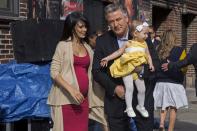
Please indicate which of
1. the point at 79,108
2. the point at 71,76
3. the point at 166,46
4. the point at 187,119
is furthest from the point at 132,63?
the point at 187,119

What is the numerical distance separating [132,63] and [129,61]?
0.12 feet

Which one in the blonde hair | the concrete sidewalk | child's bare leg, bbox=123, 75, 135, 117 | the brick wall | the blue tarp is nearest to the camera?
child's bare leg, bbox=123, 75, 135, 117

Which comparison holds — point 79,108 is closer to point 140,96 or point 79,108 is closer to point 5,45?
point 140,96

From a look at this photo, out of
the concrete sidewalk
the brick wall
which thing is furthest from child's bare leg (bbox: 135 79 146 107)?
the concrete sidewalk

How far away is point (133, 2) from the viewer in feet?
43.3

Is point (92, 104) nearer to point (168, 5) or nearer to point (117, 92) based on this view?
point (117, 92)

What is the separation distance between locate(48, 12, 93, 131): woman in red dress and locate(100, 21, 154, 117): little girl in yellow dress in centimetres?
38

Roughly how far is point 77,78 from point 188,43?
14159 millimetres

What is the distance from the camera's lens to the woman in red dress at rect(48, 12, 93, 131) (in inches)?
203

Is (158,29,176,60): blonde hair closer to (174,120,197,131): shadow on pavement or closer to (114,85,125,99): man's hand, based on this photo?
(174,120,197,131): shadow on pavement

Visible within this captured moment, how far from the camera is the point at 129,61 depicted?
4941 millimetres

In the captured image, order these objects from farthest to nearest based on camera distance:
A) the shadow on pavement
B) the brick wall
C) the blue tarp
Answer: the shadow on pavement < the brick wall < the blue tarp

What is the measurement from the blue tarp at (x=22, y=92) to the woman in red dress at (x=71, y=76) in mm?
951

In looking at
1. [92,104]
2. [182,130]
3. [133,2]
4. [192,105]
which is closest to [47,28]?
[92,104]
